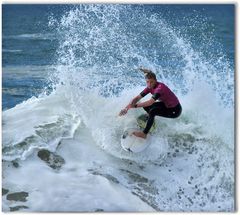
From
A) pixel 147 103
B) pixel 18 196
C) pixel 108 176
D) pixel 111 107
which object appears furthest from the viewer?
pixel 111 107

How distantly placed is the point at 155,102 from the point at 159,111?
3.7 inches

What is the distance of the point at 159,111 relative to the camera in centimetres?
520

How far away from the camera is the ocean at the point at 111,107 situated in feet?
16.1

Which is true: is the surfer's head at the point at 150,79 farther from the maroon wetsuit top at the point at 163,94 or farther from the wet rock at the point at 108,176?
the wet rock at the point at 108,176

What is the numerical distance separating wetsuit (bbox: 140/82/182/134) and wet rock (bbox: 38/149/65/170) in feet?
2.66

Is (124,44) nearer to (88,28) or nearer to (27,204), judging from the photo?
(88,28)

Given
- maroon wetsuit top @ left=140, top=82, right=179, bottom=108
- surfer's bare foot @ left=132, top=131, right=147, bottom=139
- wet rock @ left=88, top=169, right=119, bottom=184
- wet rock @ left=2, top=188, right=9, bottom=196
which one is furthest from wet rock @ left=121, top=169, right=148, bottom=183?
wet rock @ left=2, top=188, right=9, bottom=196

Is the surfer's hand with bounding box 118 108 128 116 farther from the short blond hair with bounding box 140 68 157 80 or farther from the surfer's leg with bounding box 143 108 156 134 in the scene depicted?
the short blond hair with bounding box 140 68 157 80

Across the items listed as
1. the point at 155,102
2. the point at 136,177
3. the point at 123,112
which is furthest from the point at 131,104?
the point at 136,177

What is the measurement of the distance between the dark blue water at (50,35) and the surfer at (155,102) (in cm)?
39

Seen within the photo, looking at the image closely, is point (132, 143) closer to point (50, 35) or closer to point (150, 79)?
point (150, 79)

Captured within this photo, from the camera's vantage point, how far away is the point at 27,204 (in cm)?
473

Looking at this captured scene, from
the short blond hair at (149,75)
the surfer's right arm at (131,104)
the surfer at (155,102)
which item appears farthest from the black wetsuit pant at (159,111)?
the short blond hair at (149,75)

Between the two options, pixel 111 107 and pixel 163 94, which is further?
pixel 111 107
